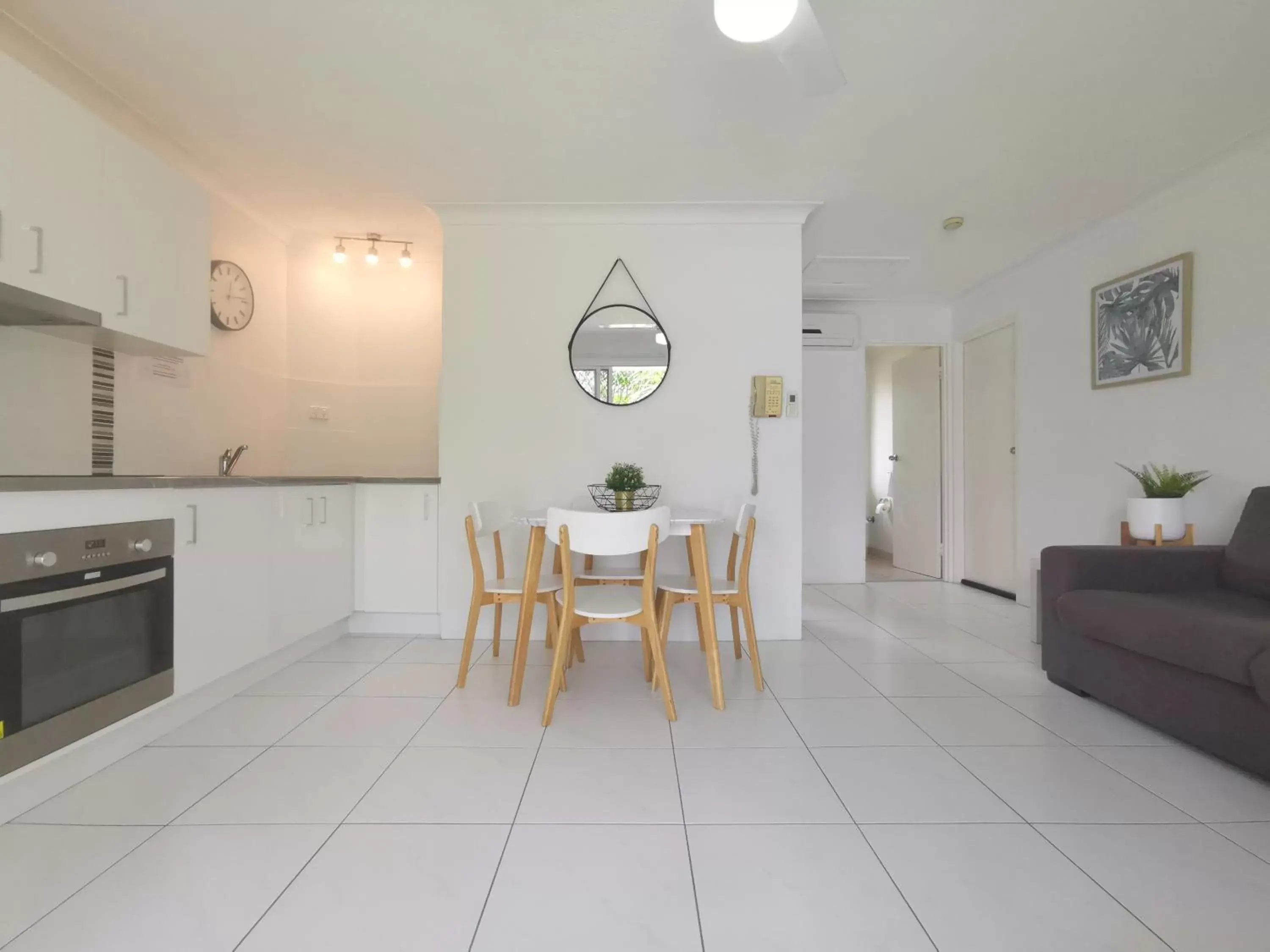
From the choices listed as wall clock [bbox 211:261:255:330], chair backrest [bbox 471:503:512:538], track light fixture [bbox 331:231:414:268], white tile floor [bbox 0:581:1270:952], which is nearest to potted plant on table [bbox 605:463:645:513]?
chair backrest [bbox 471:503:512:538]

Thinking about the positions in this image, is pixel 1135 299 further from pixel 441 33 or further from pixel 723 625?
pixel 441 33

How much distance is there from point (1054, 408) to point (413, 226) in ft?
13.5

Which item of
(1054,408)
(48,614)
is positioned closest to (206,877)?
(48,614)

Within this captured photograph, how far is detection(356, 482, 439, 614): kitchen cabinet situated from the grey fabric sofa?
2992 mm

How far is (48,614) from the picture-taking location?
1.42 metres

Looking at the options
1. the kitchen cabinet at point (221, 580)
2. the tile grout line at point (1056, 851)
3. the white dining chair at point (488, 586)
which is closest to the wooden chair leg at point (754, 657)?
the tile grout line at point (1056, 851)

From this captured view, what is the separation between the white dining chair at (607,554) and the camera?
193 cm

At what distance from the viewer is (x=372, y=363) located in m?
3.62

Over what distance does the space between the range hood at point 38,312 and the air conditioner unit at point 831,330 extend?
171 inches

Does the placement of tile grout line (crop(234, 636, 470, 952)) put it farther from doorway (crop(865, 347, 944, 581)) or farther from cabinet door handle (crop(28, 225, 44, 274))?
doorway (crop(865, 347, 944, 581))

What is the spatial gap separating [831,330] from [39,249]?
15.1 ft

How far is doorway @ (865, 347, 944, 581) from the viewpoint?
471 cm

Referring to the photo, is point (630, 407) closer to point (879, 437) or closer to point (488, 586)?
point (488, 586)

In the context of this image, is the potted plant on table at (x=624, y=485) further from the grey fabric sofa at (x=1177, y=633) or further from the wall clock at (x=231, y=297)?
the wall clock at (x=231, y=297)
